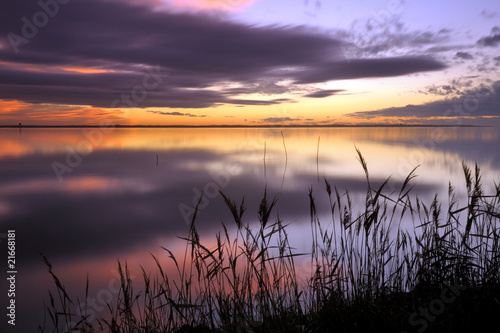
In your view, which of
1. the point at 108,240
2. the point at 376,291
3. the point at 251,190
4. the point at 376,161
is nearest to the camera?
the point at 376,291

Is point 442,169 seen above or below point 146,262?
above

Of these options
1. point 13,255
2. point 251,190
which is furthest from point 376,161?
point 13,255

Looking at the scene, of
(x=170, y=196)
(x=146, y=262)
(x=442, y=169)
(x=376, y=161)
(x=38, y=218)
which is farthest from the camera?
(x=376, y=161)

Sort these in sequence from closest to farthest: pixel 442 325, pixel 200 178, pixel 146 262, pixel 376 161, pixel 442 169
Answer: pixel 442 325, pixel 146 262, pixel 200 178, pixel 442 169, pixel 376 161

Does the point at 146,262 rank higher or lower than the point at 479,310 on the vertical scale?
lower

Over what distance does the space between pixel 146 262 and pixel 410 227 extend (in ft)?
20.1

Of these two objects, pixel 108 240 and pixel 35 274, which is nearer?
pixel 35 274

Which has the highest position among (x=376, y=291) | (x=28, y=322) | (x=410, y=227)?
(x=376, y=291)

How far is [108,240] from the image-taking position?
28.6 ft

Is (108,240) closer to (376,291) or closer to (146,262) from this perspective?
(146,262)

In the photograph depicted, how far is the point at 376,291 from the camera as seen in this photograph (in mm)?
3404

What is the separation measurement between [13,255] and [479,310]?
26.9ft

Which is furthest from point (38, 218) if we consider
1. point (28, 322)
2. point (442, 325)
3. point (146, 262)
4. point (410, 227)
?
point (442, 325)

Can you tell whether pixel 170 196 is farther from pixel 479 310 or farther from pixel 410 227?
pixel 479 310
